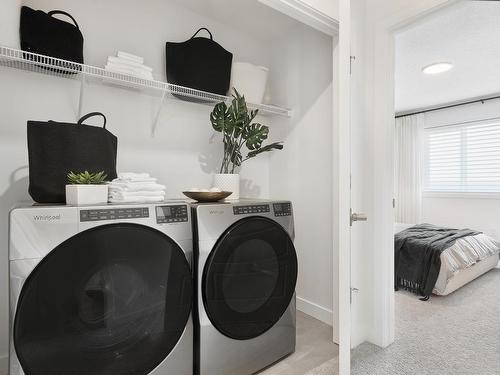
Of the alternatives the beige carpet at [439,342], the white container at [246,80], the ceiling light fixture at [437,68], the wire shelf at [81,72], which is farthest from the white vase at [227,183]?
the ceiling light fixture at [437,68]

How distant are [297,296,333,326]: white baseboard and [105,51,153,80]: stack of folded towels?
204 cm

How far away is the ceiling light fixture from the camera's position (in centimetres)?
303

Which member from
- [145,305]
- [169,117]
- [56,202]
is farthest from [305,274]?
[56,202]

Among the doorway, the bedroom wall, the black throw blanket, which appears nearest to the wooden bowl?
the doorway

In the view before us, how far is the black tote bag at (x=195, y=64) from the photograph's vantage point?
190cm

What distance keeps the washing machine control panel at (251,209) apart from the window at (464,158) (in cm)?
439

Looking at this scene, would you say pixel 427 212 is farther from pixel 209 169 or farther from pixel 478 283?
pixel 209 169

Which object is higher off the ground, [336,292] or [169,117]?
[169,117]

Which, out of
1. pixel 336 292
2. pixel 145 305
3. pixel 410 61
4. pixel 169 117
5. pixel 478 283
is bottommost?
pixel 478 283

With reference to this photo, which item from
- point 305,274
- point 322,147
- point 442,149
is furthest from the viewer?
point 442,149

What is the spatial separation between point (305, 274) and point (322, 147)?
1060 millimetres

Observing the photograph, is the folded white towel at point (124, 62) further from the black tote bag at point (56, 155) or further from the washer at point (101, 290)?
Result: the washer at point (101, 290)

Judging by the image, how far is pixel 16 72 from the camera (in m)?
1.53

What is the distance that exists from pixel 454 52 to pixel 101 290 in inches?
144
